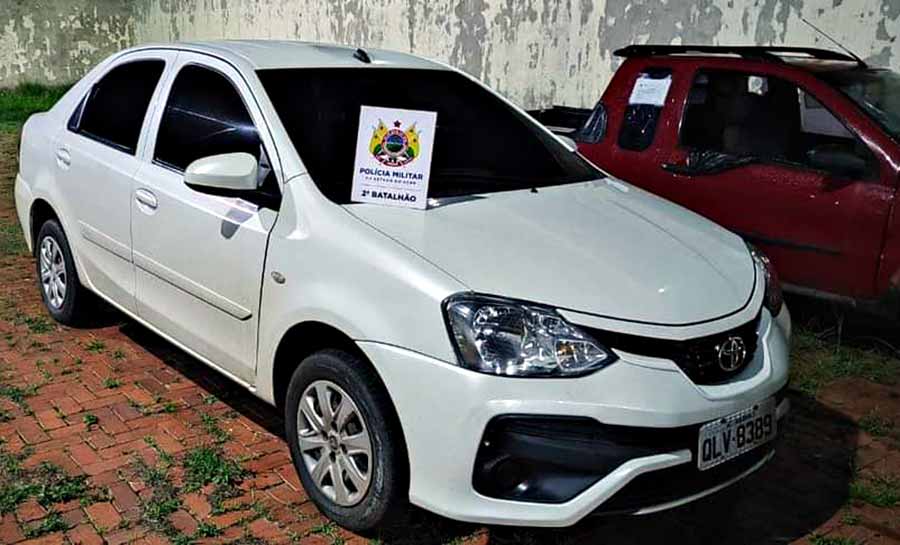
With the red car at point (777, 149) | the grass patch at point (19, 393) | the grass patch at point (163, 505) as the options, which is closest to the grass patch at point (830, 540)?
the red car at point (777, 149)

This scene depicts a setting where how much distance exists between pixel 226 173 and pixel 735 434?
201cm

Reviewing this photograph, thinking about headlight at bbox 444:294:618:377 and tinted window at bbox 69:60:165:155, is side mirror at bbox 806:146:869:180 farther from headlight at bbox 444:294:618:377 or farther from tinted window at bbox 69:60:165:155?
tinted window at bbox 69:60:165:155

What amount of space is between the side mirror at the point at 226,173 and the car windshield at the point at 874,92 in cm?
343

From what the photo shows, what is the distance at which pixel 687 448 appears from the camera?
9.45 ft

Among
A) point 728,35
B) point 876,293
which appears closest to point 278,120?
point 876,293

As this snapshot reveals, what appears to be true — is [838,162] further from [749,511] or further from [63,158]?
[63,158]

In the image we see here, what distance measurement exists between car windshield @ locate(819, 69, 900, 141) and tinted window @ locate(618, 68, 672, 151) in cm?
97

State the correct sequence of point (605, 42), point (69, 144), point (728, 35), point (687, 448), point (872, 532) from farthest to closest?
point (605, 42), point (728, 35), point (69, 144), point (872, 532), point (687, 448)

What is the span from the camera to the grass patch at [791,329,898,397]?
4.86 m

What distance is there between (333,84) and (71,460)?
6.20 feet

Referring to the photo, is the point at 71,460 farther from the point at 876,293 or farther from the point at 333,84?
the point at 876,293

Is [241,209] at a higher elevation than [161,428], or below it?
higher

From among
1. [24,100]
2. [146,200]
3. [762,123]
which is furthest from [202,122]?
[24,100]

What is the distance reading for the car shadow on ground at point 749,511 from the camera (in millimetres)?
3352
